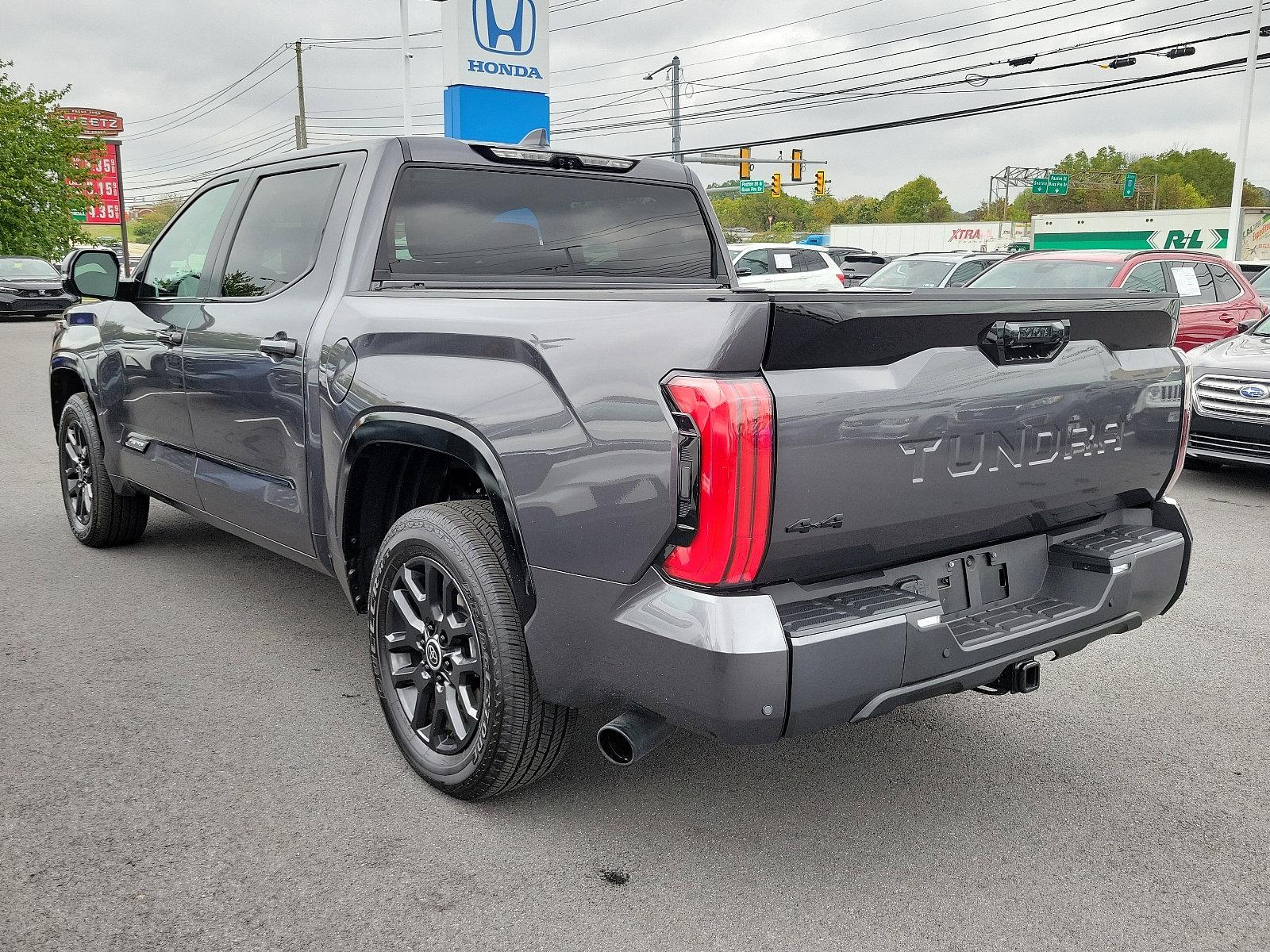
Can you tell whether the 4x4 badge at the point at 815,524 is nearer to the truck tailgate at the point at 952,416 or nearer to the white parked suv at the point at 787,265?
the truck tailgate at the point at 952,416

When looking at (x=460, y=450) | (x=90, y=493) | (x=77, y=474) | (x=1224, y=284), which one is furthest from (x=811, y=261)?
(x=460, y=450)

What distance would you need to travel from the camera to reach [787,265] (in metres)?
21.6

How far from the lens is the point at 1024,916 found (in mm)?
2627

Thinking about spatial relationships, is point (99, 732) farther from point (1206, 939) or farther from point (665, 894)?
point (1206, 939)

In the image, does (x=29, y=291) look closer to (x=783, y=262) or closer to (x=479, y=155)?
(x=783, y=262)

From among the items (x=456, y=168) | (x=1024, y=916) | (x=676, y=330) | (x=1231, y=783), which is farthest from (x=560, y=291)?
(x=1231, y=783)

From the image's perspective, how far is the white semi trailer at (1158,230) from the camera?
56438mm

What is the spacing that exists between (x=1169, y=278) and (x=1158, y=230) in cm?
5736

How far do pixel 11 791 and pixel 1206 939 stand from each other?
321 cm

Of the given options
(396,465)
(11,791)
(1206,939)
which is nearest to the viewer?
(1206,939)

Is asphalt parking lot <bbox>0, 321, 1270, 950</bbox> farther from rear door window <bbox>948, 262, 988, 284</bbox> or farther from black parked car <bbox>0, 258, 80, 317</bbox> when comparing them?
black parked car <bbox>0, 258, 80, 317</bbox>

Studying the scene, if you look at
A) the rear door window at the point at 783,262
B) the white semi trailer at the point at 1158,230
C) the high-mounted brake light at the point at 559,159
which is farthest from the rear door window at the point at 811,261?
the white semi trailer at the point at 1158,230

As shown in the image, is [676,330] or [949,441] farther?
[949,441]

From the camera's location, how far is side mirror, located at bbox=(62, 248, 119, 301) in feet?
15.8
